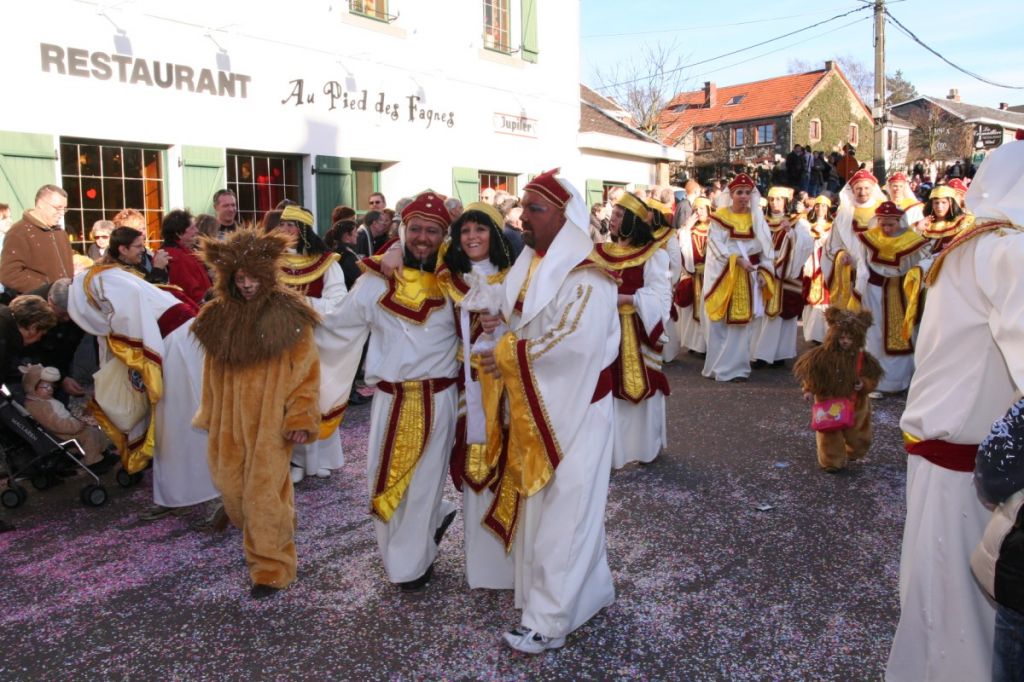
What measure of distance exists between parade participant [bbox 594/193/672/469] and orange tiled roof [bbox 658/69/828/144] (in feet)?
130

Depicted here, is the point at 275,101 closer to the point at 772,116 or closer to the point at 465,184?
the point at 465,184

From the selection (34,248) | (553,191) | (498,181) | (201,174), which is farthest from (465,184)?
(553,191)

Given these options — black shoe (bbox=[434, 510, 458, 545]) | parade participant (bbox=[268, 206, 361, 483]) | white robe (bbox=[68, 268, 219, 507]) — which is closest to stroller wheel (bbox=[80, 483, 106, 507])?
white robe (bbox=[68, 268, 219, 507])

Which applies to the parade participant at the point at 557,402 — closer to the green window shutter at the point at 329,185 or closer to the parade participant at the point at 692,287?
the parade participant at the point at 692,287

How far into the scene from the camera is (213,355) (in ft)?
12.4

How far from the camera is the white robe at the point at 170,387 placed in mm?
4770

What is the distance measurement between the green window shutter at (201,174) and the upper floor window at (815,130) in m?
41.8

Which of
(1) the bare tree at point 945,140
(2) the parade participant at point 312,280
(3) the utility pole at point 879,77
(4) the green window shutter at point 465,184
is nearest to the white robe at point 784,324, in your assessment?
(2) the parade participant at point 312,280

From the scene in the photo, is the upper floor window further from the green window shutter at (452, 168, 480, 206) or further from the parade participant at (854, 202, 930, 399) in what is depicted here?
the parade participant at (854, 202, 930, 399)

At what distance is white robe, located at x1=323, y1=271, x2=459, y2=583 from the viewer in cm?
378

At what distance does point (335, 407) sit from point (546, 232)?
1.52m

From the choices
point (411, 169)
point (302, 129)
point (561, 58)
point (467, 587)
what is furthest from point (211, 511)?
point (561, 58)

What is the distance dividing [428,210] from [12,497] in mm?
3310

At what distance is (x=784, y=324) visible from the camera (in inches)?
376
